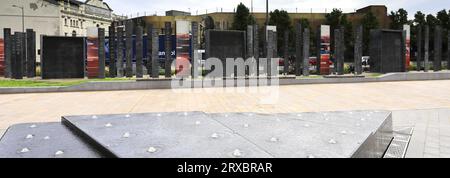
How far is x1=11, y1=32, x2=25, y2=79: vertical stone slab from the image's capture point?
2556 cm

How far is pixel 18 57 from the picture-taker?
25.9 meters

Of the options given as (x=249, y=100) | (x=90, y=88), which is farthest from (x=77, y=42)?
(x=249, y=100)

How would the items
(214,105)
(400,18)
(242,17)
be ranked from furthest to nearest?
(242,17)
(400,18)
(214,105)

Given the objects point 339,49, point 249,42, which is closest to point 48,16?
point 249,42

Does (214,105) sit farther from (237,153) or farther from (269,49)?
(269,49)

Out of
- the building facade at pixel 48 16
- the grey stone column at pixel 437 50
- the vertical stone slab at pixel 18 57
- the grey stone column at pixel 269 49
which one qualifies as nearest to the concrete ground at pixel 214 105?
the grey stone column at pixel 269 49

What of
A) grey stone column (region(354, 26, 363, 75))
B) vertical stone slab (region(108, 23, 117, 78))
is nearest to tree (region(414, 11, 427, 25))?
grey stone column (region(354, 26, 363, 75))

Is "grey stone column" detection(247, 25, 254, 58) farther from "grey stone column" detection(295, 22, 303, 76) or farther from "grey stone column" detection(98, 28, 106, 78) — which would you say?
"grey stone column" detection(98, 28, 106, 78)

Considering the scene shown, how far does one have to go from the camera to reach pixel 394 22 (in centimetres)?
5266

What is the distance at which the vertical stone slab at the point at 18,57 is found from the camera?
25.6 meters

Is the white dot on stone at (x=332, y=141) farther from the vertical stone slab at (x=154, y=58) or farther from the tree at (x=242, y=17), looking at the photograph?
the tree at (x=242, y=17)

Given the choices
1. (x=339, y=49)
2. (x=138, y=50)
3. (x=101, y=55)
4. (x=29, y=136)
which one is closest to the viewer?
(x=29, y=136)

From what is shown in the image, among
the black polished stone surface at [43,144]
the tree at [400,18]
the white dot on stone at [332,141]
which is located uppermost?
the tree at [400,18]
